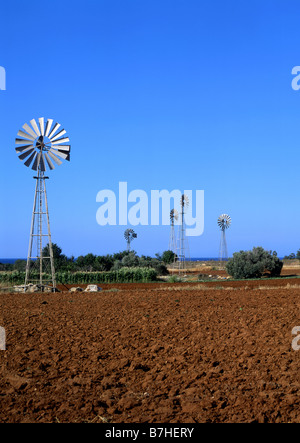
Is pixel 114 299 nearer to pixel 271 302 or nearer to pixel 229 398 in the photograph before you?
pixel 271 302

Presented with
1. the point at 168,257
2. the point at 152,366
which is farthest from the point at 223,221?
the point at 152,366

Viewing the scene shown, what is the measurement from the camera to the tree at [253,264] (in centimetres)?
3828

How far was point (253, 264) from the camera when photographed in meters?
38.5

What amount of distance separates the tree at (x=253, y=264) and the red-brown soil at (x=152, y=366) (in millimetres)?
23908

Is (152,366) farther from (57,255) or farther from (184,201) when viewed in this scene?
(57,255)

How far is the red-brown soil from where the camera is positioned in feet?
20.1

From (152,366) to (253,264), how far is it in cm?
3126

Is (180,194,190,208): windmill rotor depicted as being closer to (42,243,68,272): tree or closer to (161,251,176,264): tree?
(42,243,68,272): tree

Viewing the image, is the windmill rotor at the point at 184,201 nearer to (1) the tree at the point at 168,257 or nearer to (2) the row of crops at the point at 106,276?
(2) the row of crops at the point at 106,276

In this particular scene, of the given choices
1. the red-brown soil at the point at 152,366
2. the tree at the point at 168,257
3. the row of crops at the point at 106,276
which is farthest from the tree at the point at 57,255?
the red-brown soil at the point at 152,366

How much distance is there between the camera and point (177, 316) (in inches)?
530

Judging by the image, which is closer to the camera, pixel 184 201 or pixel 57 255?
pixel 184 201

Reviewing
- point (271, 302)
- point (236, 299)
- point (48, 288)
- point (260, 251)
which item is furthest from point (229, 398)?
point (260, 251)
